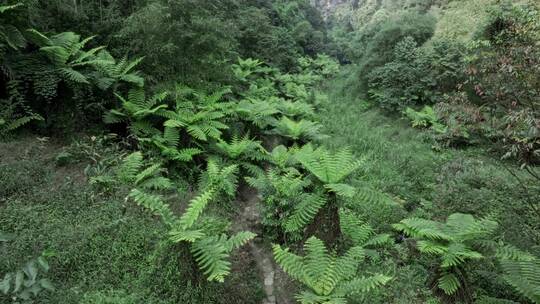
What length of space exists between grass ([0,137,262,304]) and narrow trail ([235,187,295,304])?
23 centimetres

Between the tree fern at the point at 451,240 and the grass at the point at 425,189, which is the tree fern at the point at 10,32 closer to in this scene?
the grass at the point at 425,189

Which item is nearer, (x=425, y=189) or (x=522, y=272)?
(x=522, y=272)

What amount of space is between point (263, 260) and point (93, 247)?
2629mm

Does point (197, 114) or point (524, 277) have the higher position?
point (524, 277)

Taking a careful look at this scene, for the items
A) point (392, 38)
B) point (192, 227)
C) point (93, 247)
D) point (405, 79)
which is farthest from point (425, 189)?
point (392, 38)

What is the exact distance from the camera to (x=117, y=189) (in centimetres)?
595

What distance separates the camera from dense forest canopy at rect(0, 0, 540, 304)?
4.66m

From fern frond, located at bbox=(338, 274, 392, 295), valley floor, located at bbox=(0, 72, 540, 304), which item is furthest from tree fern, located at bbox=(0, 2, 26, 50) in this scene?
fern frond, located at bbox=(338, 274, 392, 295)

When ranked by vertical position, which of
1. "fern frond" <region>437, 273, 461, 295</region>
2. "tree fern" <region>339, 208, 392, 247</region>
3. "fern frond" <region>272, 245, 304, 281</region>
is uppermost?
"fern frond" <region>437, 273, 461, 295</region>

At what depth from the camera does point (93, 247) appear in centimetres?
489

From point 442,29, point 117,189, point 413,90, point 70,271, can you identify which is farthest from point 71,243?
point 442,29

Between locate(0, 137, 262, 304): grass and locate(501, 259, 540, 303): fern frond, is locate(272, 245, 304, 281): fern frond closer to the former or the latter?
locate(0, 137, 262, 304): grass

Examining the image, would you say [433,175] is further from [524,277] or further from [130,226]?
[130,226]

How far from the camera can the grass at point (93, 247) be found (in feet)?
14.6
